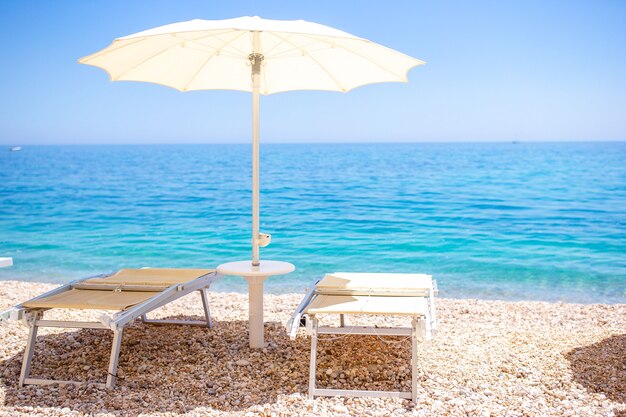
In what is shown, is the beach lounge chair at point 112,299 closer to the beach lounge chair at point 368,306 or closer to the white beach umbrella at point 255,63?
the white beach umbrella at point 255,63

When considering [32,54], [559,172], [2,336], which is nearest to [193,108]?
[32,54]

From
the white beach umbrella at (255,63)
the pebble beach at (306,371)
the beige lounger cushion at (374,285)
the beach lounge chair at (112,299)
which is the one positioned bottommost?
the pebble beach at (306,371)

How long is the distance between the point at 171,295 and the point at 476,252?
7819 mm

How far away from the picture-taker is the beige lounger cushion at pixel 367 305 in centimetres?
339

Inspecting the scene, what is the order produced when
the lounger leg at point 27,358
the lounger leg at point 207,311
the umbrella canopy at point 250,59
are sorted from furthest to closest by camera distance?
the lounger leg at point 207,311 < the umbrella canopy at point 250,59 < the lounger leg at point 27,358

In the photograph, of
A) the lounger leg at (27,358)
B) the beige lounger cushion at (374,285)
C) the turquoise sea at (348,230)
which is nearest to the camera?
the lounger leg at (27,358)

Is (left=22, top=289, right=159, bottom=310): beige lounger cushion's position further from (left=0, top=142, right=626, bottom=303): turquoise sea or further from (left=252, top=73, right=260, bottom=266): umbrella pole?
(left=0, top=142, right=626, bottom=303): turquoise sea

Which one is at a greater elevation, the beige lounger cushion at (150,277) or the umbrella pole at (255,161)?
the umbrella pole at (255,161)

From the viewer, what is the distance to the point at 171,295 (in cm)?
388

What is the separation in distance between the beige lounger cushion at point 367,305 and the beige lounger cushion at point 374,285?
89 millimetres

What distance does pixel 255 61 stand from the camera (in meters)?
4.21

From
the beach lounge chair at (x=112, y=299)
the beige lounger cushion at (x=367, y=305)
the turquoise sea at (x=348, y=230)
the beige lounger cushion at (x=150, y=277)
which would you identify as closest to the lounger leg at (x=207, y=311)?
the beach lounge chair at (x=112, y=299)

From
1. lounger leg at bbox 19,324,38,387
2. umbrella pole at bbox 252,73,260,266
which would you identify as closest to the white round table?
umbrella pole at bbox 252,73,260,266

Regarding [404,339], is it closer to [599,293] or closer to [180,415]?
[180,415]
